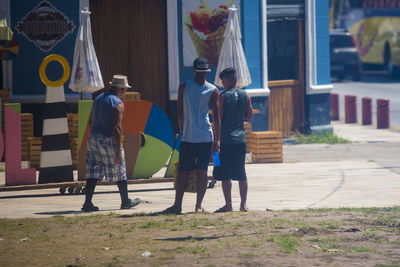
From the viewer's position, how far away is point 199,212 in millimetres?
9812

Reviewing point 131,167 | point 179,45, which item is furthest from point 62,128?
point 179,45

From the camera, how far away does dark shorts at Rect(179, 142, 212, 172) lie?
9.77 metres

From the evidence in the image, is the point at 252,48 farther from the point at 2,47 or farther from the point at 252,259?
the point at 252,259

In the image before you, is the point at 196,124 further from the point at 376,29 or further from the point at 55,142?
the point at 376,29

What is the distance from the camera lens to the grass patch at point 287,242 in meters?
7.63

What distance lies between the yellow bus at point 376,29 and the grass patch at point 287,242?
30571 millimetres

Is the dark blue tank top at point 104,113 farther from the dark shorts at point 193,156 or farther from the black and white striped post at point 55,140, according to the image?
the black and white striped post at point 55,140

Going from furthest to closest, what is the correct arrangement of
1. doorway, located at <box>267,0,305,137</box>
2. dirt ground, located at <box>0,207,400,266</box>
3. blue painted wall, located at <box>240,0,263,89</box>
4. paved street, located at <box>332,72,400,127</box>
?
paved street, located at <box>332,72,400,127</box> → doorway, located at <box>267,0,305,137</box> → blue painted wall, located at <box>240,0,263,89</box> → dirt ground, located at <box>0,207,400,266</box>

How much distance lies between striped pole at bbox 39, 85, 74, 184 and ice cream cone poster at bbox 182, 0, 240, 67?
5.41 m

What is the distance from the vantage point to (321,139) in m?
18.1

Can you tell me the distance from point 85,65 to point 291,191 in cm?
482

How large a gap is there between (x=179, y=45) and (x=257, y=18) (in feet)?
6.00

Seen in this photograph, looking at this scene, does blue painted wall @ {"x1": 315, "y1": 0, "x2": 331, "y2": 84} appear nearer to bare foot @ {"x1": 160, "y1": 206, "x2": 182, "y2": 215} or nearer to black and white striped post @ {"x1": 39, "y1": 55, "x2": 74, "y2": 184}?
black and white striped post @ {"x1": 39, "y1": 55, "x2": 74, "y2": 184}

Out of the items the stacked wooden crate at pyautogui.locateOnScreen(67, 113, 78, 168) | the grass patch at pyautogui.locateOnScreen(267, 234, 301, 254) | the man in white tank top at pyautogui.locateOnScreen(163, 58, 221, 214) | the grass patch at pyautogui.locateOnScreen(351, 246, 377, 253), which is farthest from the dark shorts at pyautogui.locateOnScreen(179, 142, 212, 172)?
the stacked wooden crate at pyautogui.locateOnScreen(67, 113, 78, 168)
